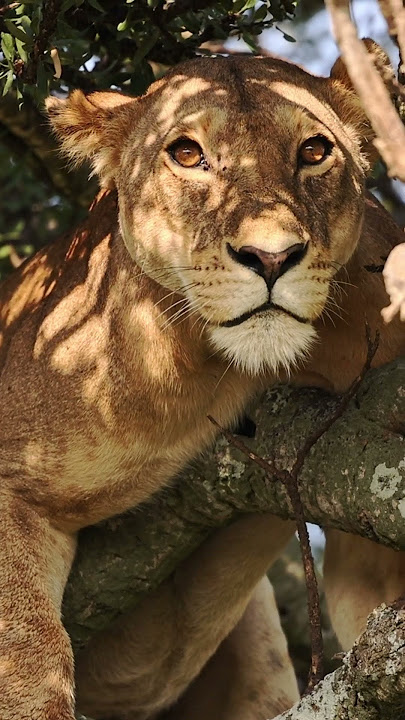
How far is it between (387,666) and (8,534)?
1.88m

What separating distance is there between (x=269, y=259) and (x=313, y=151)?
752 millimetres

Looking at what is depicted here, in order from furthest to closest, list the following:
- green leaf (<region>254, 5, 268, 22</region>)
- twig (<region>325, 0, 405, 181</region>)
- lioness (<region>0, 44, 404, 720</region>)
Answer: green leaf (<region>254, 5, 268, 22</region>), lioness (<region>0, 44, 404, 720</region>), twig (<region>325, 0, 405, 181</region>)

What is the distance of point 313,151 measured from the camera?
15.4ft

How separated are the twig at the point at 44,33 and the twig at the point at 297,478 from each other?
1.53 meters

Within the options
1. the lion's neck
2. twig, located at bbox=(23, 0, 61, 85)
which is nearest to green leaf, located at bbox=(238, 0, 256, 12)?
twig, located at bbox=(23, 0, 61, 85)

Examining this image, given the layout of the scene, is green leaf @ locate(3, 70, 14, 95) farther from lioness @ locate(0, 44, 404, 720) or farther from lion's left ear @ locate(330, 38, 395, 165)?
lion's left ear @ locate(330, 38, 395, 165)

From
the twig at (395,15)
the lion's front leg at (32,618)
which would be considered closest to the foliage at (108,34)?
the lion's front leg at (32,618)

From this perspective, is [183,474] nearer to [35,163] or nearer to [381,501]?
[381,501]

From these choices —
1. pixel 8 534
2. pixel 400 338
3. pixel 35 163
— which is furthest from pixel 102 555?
pixel 35 163

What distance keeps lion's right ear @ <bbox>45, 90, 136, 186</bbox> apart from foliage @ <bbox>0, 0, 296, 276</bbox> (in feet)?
0.46

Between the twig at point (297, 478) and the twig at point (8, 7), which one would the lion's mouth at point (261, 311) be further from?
the twig at point (8, 7)

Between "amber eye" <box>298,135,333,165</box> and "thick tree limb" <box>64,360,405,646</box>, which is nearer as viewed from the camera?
"thick tree limb" <box>64,360,405,646</box>

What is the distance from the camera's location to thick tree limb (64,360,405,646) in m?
4.41

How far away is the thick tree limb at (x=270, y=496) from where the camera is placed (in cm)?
441
